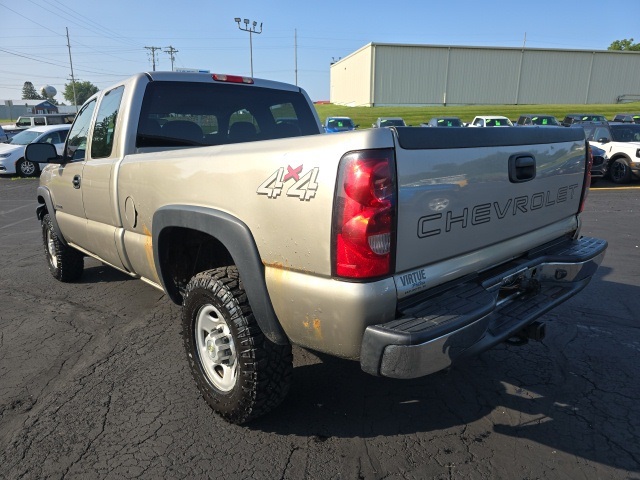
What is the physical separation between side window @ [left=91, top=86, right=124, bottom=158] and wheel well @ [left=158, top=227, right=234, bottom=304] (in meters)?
1.06

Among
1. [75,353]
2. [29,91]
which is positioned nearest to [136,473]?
[75,353]

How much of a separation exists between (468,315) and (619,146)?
1335cm

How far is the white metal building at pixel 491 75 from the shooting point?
55.8m

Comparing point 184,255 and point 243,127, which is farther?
point 243,127

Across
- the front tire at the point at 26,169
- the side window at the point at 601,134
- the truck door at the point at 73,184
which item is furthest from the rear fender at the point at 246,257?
the front tire at the point at 26,169

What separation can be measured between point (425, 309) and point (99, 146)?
120 inches

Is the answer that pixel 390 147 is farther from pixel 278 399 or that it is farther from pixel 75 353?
pixel 75 353

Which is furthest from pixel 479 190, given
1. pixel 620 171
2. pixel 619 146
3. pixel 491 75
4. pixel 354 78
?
pixel 354 78

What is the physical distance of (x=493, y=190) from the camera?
2.41m

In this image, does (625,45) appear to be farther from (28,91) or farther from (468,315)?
(28,91)

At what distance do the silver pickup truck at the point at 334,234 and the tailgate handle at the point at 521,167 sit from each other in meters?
0.01

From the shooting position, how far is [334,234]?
1.94m

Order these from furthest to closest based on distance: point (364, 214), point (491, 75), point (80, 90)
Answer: point (80, 90) < point (491, 75) < point (364, 214)

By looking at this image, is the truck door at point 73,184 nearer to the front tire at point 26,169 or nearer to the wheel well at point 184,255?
the wheel well at point 184,255
